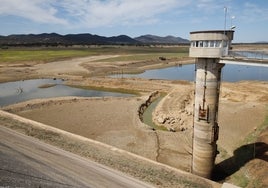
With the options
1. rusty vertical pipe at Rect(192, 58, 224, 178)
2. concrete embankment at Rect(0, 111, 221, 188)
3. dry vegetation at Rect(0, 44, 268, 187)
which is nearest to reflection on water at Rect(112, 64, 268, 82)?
dry vegetation at Rect(0, 44, 268, 187)

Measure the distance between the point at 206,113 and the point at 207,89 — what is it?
191 centimetres

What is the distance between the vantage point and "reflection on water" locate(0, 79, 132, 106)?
55.0m

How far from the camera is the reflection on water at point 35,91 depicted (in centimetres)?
5500

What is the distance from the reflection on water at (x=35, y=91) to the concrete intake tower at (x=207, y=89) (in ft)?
122

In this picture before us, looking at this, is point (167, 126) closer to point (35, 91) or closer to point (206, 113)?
point (206, 113)

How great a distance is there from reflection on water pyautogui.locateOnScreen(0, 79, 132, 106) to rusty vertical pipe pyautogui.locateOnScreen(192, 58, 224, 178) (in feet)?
121

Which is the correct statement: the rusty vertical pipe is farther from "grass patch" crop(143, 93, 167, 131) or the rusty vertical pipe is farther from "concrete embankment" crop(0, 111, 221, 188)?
"grass patch" crop(143, 93, 167, 131)

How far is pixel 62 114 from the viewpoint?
40.2 m

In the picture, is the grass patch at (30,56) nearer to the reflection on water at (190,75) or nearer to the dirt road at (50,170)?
the reflection on water at (190,75)

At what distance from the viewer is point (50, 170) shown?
70.2 feet

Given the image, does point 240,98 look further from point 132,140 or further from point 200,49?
point 200,49

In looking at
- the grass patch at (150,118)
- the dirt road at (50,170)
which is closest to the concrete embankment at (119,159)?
the dirt road at (50,170)

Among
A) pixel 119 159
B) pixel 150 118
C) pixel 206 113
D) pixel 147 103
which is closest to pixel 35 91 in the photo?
pixel 147 103

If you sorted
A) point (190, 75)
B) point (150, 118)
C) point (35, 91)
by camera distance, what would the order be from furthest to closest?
point (190, 75) → point (35, 91) → point (150, 118)
